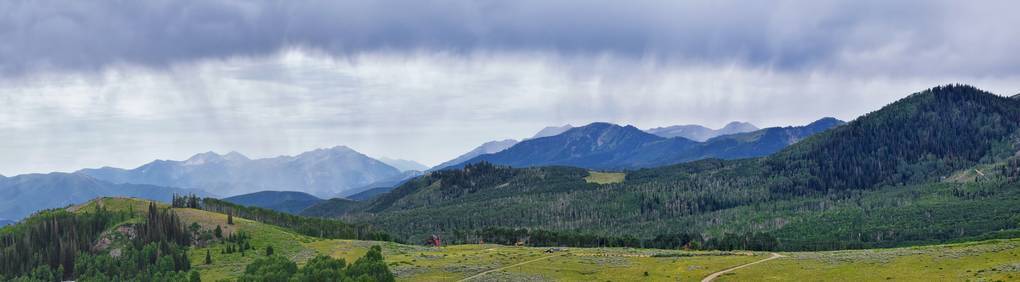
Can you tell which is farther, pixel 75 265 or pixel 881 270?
pixel 75 265

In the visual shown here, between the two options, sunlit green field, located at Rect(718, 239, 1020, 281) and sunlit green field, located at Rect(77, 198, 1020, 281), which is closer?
sunlit green field, located at Rect(718, 239, 1020, 281)

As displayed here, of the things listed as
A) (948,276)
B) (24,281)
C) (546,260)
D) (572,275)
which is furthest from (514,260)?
(24,281)

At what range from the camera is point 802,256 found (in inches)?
5822

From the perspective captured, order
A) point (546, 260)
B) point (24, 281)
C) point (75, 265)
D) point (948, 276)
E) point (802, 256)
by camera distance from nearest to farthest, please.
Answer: point (948, 276) < point (802, 256) < point (546, 260) < point (24, 281) < point (75, 265)

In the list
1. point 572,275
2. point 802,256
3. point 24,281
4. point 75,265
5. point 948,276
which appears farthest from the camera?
point 75,265

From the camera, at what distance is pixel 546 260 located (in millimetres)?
160500

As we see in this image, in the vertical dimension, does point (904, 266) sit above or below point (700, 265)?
above

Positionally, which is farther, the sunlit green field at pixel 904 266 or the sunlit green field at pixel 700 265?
the sunlit green field at pixel 700 265

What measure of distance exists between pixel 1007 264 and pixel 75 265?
208544 mm

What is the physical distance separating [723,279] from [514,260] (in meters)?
54.7

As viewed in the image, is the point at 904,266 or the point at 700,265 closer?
the point at 904,266

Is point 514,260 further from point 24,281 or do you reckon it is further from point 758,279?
point 24,281

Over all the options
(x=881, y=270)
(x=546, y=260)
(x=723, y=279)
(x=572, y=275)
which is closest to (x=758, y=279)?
(x=723, y=279)

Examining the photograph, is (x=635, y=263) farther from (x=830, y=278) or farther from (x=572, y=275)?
(x=830, y=278)
